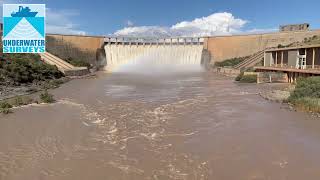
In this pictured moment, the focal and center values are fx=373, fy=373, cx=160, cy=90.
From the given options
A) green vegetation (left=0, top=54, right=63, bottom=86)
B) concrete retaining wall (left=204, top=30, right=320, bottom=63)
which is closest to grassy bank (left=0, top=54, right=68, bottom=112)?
green vegetation (left=0, top=54, right=63, bottom=86)

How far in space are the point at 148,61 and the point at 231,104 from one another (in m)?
43.1

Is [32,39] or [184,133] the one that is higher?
[32,39]

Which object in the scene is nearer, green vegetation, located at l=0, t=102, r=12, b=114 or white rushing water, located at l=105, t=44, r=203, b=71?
green vegetation, located at l=0, t=102, r=12, b=114

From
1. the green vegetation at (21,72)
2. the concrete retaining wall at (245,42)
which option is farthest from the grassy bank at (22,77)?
the concrete retaining wall at (245,42)

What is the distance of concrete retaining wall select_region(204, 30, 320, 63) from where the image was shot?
53981 mm

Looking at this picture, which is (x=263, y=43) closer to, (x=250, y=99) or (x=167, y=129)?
(x=250, y=99)

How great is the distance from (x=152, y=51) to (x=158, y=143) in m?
53.6

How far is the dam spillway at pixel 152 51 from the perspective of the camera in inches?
2509

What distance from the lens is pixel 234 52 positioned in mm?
60844

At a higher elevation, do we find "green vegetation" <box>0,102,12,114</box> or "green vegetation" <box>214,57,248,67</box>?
"green vegetation" <box>214,57,248,67</box>

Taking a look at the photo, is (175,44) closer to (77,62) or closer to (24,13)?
(77,62)

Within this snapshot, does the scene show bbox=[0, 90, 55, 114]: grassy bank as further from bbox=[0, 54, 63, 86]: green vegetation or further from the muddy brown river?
bbox=[0, 54, 63, 86]: green vegetation

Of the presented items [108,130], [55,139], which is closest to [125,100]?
[108,130]

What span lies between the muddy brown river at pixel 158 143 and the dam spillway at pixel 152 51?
1726 inches
